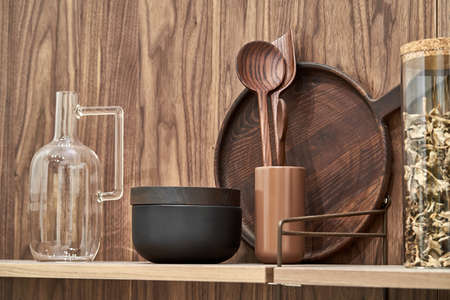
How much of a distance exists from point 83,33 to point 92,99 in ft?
0.47

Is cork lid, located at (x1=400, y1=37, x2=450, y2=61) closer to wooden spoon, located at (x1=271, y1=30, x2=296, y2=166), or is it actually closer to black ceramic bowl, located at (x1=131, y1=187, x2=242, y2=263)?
wooden spoon, located at (x1=271, y1=30, x2=296, y2=166)

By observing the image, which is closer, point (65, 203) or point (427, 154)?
point (427, 154)

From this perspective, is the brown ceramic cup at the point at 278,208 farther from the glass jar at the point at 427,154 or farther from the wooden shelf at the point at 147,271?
the glass jar at the point at 427,154

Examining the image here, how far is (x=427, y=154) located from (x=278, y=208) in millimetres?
271

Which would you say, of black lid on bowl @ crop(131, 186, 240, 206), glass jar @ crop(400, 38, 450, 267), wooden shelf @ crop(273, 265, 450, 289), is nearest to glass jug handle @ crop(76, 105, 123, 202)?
black lid on bowl @ crop(131, 186, 240, 206)

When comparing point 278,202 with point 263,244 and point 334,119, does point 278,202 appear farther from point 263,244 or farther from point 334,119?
point 334,119

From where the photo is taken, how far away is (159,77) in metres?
1.42

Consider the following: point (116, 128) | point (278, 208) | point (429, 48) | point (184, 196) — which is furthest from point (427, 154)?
point (116, 128)

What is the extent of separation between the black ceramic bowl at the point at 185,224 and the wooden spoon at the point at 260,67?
0.65 feet

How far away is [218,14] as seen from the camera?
4.53ft

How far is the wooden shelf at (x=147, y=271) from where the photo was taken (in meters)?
1.02

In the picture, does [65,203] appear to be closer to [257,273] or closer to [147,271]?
A: [147,271]

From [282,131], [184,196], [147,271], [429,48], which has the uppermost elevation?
[429,48]

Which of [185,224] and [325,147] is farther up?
[325,147]
